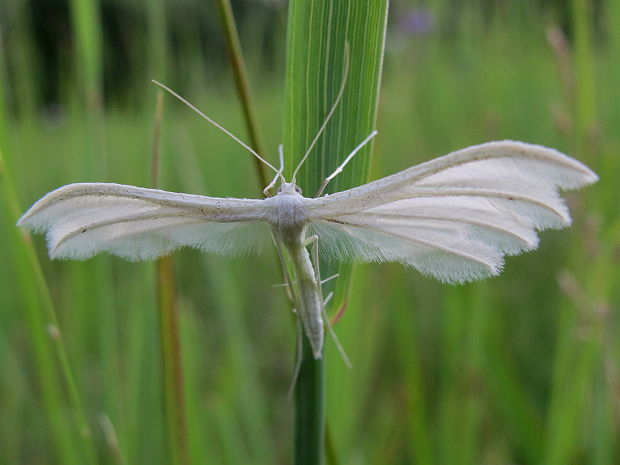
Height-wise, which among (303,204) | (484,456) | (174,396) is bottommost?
(484,456)

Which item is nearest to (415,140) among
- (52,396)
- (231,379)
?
(231,379)

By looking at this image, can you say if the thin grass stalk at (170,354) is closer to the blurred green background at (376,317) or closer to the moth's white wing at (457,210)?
the blurred green background at (376,317)

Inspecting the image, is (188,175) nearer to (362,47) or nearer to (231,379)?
(231,379)

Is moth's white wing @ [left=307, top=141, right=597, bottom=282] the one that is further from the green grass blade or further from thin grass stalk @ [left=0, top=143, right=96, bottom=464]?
thin grass stalk @ [left=0, top=143, right=96, bottom=464]

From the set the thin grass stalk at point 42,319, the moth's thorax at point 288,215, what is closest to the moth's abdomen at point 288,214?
the moth's thorax at point 288,215

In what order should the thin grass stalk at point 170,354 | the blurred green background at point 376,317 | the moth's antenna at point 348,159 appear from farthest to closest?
1. the blurred green background at point 376,317
2. the thin grass stalk at point 170,354
3. the moth's antenna at point 348,159

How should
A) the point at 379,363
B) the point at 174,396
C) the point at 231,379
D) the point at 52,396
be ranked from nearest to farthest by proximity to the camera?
the point at 174,396
the point at 52,396
the point at 231,379
the point at 379,363

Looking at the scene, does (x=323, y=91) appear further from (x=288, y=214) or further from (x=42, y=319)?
(x=42, y=319)
